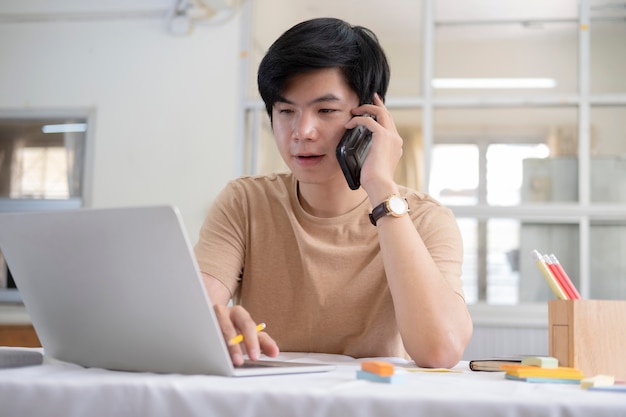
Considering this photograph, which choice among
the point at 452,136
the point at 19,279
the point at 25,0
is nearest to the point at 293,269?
the point at 19,279

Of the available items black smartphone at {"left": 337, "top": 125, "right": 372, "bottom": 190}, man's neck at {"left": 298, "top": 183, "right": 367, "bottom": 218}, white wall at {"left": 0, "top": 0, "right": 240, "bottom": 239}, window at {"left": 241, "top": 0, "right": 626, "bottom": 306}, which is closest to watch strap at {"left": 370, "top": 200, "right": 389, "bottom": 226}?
black smartphone at {"left": 337, "top": 125, "right": 372, "bottom": 190}

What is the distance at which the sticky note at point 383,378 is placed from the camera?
0.75m

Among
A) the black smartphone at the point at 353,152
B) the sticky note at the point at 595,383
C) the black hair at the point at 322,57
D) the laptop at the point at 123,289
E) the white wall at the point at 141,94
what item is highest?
the white wall at the point at 141,94

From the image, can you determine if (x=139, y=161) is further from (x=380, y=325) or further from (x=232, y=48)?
(x=380, y=325)

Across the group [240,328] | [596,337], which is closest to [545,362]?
[596,337]

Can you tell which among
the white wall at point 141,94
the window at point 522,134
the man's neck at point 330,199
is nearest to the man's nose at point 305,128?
the man's neck at point 330,199

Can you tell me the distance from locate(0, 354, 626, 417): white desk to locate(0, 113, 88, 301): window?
4081mm

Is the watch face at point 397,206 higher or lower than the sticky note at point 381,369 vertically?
higher

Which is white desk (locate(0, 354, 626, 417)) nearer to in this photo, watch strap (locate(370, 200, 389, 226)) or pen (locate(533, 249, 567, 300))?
pen (locate(533, 249, 567, 300))

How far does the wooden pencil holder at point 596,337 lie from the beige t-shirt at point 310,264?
39 centimetres

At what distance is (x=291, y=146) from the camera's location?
1.46 meters

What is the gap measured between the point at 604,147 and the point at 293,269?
3.15 metres

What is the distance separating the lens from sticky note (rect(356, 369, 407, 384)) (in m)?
0.75

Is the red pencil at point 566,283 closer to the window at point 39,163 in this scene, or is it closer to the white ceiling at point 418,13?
the white ceiling at point 418,13
